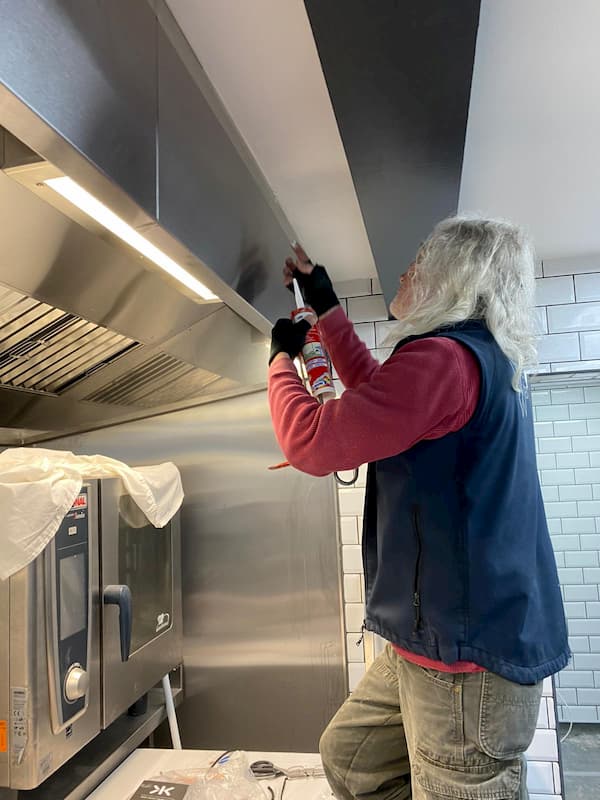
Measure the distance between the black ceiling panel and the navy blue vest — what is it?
30 centimetres

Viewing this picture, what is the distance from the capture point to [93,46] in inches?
22.5

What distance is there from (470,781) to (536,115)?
1.08 m

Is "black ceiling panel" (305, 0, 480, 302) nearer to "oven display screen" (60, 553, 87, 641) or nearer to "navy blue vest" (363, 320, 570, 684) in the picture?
"navy blue vest" (363, 320, 570, 684)

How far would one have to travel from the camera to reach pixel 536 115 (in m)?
1.10

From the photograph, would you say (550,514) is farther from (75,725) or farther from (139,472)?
(75,725)

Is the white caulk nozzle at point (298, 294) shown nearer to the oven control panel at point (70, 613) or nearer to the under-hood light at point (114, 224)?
the under-hood light at point (114, 224)

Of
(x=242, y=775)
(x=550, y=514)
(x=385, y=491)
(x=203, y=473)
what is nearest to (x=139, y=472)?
(x=203, y=473)

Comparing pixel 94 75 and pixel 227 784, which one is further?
pixel 227 784

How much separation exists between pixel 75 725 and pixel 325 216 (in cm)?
125

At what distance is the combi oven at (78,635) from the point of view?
41.4 inches

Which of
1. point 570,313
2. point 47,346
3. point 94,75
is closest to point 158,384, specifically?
point 47,346

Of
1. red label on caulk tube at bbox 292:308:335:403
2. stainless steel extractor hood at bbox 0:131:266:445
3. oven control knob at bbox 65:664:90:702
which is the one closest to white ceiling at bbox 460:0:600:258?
red label on caulk tube at bbox 292:308:335:403

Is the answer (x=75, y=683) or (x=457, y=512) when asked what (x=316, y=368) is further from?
(x=75, y=683)

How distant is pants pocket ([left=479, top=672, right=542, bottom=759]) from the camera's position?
757mm
